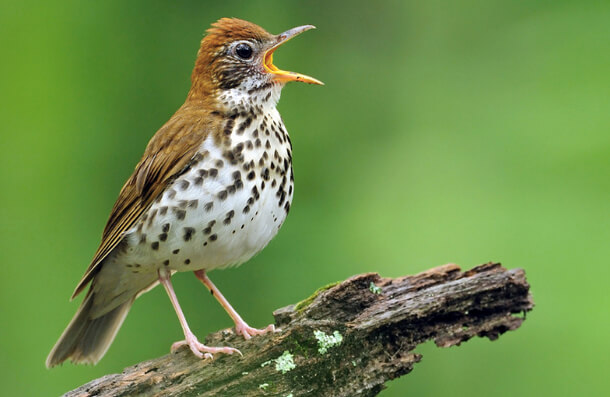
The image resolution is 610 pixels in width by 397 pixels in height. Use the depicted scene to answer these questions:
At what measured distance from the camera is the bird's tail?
4.62 metres

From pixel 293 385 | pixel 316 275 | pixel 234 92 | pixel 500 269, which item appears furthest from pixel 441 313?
pixel 316 275

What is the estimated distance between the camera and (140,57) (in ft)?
21.1

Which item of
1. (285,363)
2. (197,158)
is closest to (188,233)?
(197,158)

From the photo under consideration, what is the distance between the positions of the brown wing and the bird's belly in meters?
0.06

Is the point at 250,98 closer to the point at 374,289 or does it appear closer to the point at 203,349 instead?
the point at 374,289

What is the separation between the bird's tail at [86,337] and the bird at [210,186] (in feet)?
0.04

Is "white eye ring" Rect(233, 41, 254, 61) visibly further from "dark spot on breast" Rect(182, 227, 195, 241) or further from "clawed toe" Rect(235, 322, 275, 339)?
"clawed toe" Rect(235, 322, 275, 339)

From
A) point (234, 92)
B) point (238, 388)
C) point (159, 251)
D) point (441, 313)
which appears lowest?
point (238, 388)

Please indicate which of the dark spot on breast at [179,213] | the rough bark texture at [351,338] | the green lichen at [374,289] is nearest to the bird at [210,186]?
the dark spot on breast at [179,213]

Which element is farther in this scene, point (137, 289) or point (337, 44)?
point (337, 44)

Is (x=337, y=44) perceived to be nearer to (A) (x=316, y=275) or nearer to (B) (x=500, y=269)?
(A) (x=316, y=275)

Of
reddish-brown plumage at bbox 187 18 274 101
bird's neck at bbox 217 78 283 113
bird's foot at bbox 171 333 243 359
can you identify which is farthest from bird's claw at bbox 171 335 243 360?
reddish-brown plumage at bbox 187 18 274 101

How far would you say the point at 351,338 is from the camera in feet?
12.5

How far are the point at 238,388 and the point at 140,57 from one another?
3.39m
